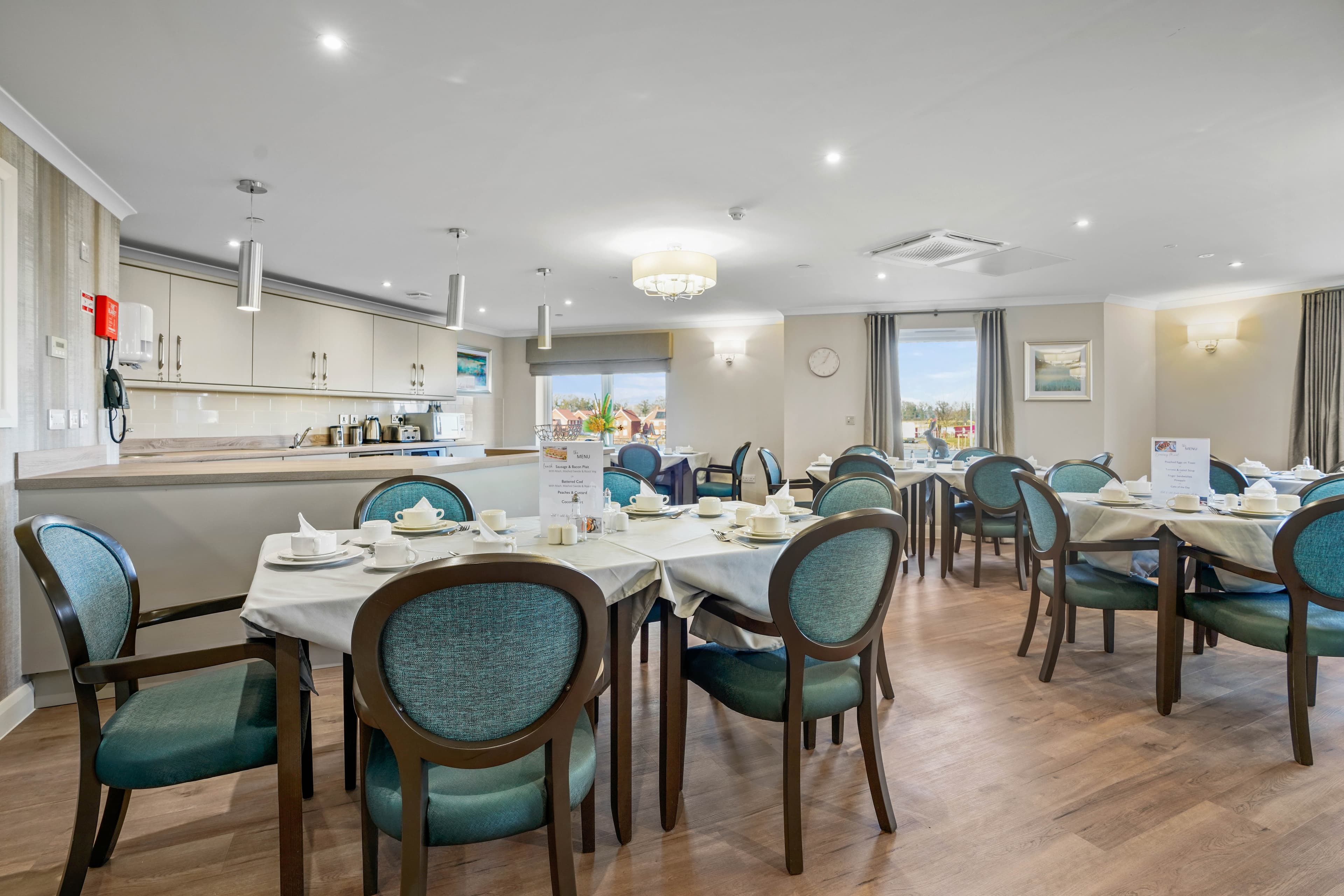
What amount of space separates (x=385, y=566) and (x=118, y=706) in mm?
736

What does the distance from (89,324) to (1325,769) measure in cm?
537

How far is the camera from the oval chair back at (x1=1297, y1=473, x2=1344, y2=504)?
9.19 feet

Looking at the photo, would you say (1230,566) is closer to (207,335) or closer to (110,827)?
(110,827)

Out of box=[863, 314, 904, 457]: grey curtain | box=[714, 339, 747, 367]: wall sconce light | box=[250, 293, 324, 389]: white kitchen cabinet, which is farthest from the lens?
box=[714, 339, 747, 367]: wall sconce light

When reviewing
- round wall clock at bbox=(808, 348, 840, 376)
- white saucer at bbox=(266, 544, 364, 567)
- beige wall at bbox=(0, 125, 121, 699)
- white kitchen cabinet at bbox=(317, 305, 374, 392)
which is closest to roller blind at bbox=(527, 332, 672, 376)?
round wall clock at bbox=(808, 348, 840, 376)

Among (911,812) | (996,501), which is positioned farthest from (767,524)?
(996,501)

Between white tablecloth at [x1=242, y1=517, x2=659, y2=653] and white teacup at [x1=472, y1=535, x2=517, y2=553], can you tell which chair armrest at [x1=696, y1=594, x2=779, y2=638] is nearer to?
white tablecloth at [x1=242, y1=517, x2=659, y2=653]

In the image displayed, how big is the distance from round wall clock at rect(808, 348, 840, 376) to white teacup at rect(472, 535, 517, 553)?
5.83m

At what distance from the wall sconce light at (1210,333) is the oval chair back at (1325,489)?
A: 14.5 feet

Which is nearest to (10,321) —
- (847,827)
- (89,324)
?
(89,324)

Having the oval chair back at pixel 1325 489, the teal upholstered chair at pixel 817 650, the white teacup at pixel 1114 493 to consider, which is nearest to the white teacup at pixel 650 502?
the teal upholstered chair at pixel 817 650

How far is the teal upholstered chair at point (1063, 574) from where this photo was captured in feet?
8.86

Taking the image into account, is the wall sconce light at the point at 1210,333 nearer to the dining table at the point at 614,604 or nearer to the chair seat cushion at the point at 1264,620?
the chair seat cushion at the point at 1264,620

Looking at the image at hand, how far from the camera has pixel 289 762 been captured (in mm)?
1487
